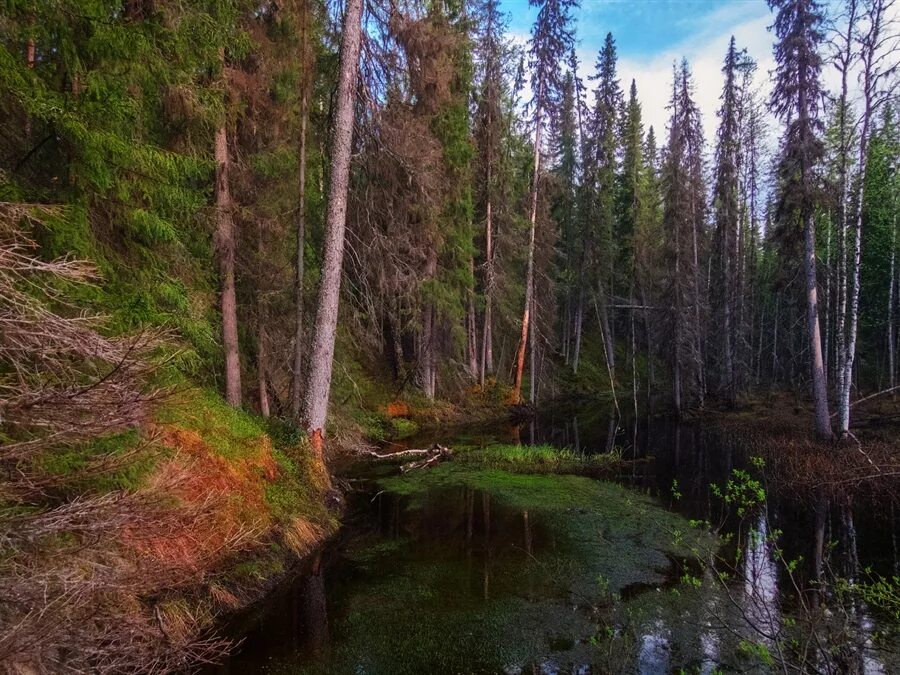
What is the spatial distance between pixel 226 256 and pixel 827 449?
Result: 1627 cm

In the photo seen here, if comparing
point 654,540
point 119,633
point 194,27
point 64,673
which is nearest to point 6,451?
point 64,673

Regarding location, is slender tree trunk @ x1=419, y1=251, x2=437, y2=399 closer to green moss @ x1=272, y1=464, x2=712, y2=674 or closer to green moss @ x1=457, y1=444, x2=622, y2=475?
green moss @ x1=457, y1=444, x2=622, y2=475

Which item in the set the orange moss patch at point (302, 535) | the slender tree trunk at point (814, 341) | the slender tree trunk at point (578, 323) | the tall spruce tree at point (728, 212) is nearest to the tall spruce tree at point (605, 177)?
the slender tree trunk at point (578, 323)

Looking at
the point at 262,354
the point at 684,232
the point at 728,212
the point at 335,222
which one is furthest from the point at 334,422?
the point at 728,212

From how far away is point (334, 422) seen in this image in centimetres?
1392

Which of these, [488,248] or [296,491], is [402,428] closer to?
[488,248]

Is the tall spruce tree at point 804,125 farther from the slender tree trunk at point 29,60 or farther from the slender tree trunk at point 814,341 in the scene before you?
the slender tree trunk at point 29,60

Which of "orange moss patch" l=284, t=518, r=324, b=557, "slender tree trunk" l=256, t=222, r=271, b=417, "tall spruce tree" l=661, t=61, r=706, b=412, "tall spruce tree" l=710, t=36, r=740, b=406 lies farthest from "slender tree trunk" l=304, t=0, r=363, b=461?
"tall spruce tree" l=710, t=36, r=740, b=406

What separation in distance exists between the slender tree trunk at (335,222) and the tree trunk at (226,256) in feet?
6.88

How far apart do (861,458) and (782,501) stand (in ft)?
9.92

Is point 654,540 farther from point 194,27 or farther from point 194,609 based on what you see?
point 194,27

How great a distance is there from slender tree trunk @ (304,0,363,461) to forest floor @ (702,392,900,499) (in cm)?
1105

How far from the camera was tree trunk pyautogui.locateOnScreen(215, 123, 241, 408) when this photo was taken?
1041 cm

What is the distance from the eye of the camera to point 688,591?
704cm
